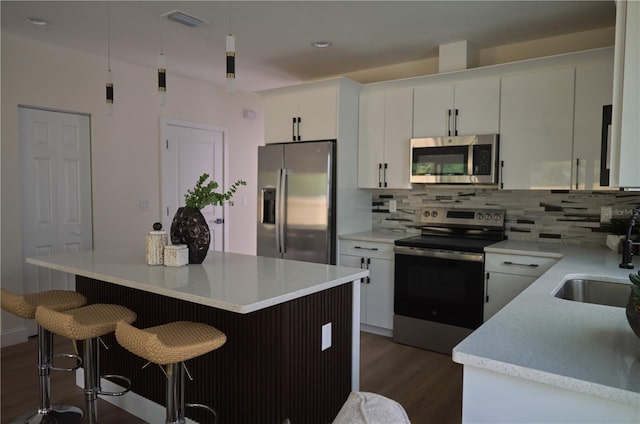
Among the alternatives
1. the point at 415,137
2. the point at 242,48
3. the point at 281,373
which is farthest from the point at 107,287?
the point at 415,137

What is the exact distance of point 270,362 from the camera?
209 centimetres

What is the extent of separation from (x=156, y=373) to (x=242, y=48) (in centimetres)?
272

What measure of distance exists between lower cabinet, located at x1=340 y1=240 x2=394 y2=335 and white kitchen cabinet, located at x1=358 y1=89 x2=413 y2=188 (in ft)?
1.99

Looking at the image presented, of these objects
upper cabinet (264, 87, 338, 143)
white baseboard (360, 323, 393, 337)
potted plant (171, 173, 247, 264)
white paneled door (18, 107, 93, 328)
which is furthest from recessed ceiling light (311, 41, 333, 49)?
white baseboard (360, 323, 393, 337)

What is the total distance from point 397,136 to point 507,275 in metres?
1.54

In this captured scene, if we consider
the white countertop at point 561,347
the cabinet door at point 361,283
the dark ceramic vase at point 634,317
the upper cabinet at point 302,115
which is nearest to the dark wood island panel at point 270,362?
the white countertop at point 561,347

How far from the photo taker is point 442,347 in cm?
360

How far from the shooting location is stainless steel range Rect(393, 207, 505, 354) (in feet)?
11.3

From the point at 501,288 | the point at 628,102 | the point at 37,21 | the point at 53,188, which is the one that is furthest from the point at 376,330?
the point at 37,21

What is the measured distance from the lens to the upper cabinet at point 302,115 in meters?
4.12

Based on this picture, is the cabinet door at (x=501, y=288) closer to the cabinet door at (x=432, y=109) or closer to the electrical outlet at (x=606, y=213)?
the electrical outlet at (x=606, y=213)

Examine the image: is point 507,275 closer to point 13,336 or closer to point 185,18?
point 185,18

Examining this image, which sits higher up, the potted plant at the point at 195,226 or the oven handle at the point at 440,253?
the potted plant at the point at 195,226

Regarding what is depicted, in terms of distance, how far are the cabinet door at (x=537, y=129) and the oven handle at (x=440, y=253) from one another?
2.10 ft
